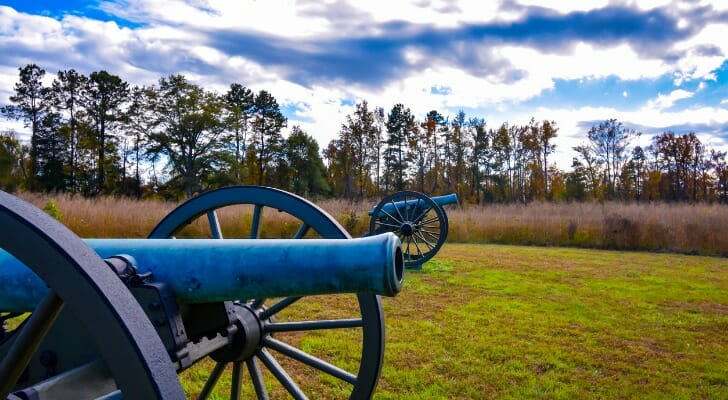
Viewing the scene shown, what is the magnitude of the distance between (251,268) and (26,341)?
62 cm

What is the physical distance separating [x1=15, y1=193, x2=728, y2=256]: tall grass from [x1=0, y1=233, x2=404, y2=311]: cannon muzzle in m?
11.9

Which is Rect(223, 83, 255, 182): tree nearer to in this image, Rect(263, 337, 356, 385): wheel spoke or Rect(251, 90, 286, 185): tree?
Rect(251, 90, 286, 185): tree

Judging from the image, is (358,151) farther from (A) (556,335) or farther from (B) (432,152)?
(A) (556,335)

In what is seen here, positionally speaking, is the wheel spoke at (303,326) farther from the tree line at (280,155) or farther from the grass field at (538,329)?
the tree line at (280,155)

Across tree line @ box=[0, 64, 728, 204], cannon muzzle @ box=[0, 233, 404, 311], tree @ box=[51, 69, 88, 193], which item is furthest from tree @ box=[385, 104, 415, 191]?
cannon muzzle @ box=[0, 233, 404, 311]

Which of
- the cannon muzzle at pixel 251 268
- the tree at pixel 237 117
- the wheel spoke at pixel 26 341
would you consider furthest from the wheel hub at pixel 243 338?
the tree at pixel 237 117

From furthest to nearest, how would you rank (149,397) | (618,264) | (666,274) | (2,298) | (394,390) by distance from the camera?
1. (618,264)
2. (666,274)
3. (394,390)
4. (2,298)
5. (149,397)

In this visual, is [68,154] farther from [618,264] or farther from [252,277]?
[252,277]

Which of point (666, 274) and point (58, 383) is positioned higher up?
point (58, 383)

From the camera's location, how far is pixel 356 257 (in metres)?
1.55

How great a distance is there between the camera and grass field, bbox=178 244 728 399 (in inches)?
158

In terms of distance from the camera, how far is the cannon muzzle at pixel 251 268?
154cm

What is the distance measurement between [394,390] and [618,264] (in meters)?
9.14

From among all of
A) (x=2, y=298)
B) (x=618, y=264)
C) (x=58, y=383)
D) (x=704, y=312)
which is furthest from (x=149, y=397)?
(x=618, y=264)
